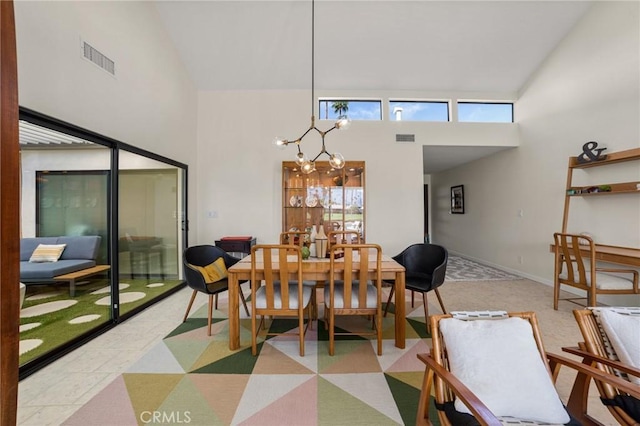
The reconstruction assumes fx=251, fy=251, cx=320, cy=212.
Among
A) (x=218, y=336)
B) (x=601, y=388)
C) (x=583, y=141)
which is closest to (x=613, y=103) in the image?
(x=583, y=141)

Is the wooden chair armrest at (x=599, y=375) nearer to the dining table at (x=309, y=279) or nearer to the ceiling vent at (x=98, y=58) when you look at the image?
the dining table at (x=309, y=279)

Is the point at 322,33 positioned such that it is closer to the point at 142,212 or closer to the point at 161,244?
the point at 142,212

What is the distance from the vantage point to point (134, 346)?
7.47 ft

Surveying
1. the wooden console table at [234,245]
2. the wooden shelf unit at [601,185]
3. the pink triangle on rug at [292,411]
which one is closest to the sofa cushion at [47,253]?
the wooden console table at [234,245]

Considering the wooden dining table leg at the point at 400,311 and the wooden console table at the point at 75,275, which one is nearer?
the wooden dining table leg at the point at 400,311

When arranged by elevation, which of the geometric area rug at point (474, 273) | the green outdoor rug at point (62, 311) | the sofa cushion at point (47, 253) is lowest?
the geometric area rug at point (474, 273)

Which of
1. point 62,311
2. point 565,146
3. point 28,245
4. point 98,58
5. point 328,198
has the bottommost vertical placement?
point 62,311

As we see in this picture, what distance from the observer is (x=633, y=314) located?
1269 millimetres

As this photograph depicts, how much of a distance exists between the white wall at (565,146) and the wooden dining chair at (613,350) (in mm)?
2858

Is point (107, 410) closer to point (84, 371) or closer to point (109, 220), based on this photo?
point (84, 371)

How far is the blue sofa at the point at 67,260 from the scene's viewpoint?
105 inches

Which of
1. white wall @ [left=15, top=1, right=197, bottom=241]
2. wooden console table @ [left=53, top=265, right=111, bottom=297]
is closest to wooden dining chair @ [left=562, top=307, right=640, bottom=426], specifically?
white wall @ [left=15, top=1, right=197, bottom=241]

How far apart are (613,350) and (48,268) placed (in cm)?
476

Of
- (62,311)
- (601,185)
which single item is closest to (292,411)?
(62,311)
